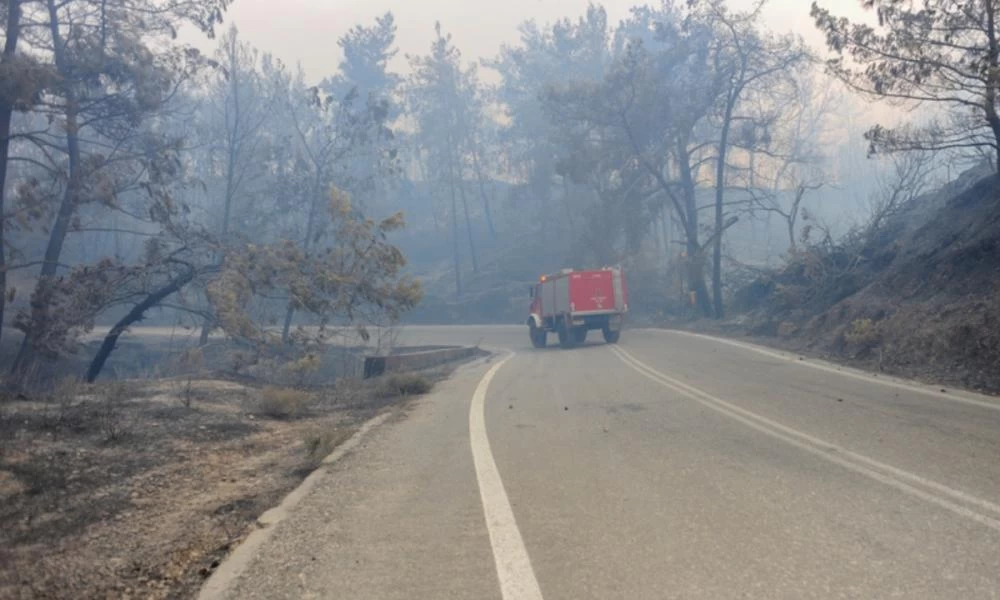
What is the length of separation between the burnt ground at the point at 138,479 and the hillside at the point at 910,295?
10.9 meters

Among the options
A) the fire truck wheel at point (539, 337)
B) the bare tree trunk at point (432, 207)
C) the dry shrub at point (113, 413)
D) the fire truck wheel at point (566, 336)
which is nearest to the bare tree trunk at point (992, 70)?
the dry shrub at point (113, 413)

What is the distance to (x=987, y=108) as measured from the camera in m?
18.3

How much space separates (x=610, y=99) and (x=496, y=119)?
42.7m

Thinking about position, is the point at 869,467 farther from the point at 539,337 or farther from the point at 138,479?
the point at 539,337

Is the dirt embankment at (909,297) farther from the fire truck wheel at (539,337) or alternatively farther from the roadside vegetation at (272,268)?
the fire truck wheel at (539,337)

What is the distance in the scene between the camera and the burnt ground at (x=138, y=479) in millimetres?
5246

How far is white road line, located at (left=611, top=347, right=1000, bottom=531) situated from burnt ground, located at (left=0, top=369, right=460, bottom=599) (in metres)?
4.96

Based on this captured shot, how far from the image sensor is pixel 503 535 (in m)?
5.76

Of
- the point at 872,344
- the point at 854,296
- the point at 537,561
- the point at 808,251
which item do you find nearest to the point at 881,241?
the point at 808,251

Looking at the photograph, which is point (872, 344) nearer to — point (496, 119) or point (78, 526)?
point (78, 526)

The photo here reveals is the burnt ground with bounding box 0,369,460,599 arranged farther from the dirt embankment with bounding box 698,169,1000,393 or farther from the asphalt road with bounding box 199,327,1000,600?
the dirt embankment with bounding box 698,169,1000,393

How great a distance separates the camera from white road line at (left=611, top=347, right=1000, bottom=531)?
6047 millimetres

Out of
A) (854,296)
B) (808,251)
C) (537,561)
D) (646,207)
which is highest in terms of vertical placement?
(646,207)

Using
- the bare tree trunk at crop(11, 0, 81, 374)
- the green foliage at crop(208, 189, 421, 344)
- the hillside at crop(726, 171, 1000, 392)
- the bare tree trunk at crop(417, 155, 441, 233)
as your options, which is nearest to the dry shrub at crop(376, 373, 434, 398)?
the green foliage at crop(208, 189, 421, 344)
